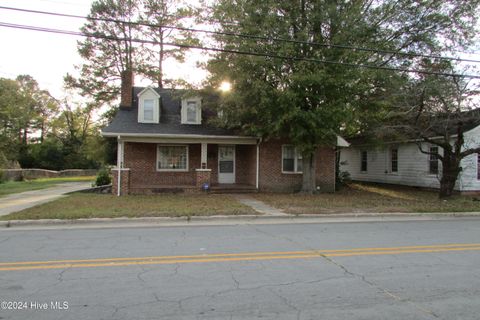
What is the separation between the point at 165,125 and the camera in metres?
18.2

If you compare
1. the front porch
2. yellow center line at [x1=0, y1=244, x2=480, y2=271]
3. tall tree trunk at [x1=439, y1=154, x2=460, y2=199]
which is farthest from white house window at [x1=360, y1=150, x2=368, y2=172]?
yellow center line at [x1=0, y1=244, x2=480, y2=271]

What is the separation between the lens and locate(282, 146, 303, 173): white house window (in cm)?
1870

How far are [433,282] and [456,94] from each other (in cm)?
1158

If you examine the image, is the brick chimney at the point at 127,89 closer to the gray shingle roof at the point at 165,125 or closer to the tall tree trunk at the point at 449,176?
the gray shingle roof at the point at 165,125

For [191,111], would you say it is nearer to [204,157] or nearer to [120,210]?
[204,157]

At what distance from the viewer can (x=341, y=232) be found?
27.6 feet

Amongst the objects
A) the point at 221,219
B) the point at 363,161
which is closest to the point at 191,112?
the point at 221,219

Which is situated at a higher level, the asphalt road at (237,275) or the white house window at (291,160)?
the white house window at (291,160)

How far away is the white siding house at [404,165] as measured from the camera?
1795cm

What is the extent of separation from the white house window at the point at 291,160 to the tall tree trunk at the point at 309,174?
1.43 metres

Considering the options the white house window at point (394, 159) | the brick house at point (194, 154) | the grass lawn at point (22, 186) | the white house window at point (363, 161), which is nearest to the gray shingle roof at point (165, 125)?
the brick house at point (194, 154)

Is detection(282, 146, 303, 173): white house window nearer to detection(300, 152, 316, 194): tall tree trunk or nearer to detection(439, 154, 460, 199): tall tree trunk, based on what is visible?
detection(300, 152, 316, 194): tall tree trunk

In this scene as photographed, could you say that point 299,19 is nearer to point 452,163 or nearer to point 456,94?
point 456,94

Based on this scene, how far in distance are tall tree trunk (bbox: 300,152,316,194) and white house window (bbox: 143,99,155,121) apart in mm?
8670
